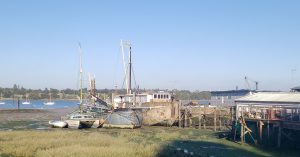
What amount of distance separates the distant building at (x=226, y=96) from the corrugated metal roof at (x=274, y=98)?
31221 mm

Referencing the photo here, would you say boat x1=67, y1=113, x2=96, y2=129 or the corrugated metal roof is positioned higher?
the corrugated metal roof

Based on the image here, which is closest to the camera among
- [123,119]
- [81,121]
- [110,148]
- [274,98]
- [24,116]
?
[110,148]

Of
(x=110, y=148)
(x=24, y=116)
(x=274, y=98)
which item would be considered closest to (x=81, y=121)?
(x=110, y=148)

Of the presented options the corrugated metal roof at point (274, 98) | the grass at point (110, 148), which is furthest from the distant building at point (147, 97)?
the grass at point (110, 148)

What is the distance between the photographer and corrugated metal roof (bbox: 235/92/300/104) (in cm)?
4555

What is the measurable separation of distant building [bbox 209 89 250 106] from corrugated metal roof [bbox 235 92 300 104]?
31221mm

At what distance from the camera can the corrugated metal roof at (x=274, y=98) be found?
149 ft

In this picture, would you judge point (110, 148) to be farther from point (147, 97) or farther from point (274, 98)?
point (147, 97)

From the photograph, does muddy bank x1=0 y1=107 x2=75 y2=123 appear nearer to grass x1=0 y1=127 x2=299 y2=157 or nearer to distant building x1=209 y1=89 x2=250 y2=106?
distant building x1=209 y1=89 x2=250 y2=106

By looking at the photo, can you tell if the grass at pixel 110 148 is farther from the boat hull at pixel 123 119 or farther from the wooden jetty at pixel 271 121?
the boat hull at pixel 123 119

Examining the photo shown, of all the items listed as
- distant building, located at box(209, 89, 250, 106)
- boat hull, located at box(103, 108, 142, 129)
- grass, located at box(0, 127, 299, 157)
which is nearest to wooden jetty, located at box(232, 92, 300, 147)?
grass, located at box(0, 127, 299, 157)

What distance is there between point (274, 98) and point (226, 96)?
41.0m

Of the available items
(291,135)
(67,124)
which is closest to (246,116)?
(291,135)

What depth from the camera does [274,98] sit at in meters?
48.7
